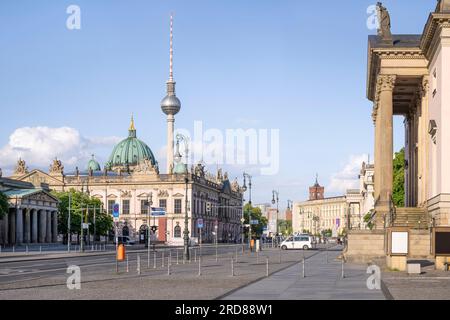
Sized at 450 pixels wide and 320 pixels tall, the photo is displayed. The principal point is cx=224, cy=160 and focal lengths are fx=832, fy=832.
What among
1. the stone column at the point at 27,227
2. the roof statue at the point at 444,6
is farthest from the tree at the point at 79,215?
the roof statue at the point at 444,6

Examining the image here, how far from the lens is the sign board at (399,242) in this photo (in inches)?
1535

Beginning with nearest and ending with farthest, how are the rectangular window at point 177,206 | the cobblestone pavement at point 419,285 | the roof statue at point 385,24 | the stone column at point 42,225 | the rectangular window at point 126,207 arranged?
the cobblestone pavement at point 419,285 < the roof statue at point 385,24 < the stone column at point 42,225 < the rectangular window at point 177,206 < the rectangular window at point 126,207

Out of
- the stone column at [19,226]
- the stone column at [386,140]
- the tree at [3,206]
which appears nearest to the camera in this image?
the stone column at [386,140]

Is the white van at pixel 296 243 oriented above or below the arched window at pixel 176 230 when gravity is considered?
above

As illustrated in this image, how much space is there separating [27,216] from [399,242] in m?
96.9

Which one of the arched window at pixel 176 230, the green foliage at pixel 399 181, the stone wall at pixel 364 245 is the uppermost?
the green foliage at pixel 399 181

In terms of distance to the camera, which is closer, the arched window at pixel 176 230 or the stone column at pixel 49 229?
the stone column at pixel 49 229

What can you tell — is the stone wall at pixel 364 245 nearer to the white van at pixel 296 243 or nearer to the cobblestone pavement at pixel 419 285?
the cobblestone pavement at pixel 419 285

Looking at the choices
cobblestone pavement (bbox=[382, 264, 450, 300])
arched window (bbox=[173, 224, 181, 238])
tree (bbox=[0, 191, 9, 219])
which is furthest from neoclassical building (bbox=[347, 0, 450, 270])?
arched window (bbox=[173, 224, 181, 238])

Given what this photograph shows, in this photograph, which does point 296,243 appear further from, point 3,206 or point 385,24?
point 385,24

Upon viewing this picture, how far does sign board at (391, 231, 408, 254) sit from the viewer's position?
39000 millimetres

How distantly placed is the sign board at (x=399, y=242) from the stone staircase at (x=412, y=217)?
1742 cm
